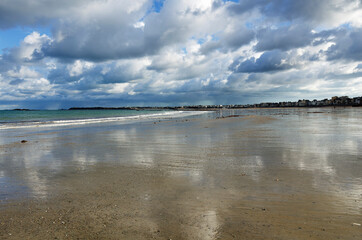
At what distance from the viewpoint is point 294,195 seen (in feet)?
18.6

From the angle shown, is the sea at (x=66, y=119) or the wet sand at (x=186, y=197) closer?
the wet sand at (x=186, y=197)

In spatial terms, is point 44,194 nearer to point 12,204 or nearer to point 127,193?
point 12,204

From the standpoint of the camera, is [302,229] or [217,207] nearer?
[302,229]

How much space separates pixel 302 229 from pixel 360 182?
3594mm

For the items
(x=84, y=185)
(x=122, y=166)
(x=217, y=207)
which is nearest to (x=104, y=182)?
(x=84, y=185)

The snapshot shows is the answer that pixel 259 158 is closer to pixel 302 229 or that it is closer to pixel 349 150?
pixel 349 150

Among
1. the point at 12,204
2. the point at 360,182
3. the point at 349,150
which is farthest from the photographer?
the point at 349,150

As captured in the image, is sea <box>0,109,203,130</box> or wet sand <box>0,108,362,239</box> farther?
sea <box>0,109,203,130</box>

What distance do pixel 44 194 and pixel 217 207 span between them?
4.50m

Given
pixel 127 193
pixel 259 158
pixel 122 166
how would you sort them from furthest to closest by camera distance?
pixel 259 158 → pixel 122 166 → pixel 127 193

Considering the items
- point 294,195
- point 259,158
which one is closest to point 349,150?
point 259,158

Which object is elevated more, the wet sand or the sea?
the sea

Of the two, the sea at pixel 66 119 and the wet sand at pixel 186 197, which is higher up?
the sea at pixel 66 119

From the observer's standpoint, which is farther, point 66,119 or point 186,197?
point 66,119
